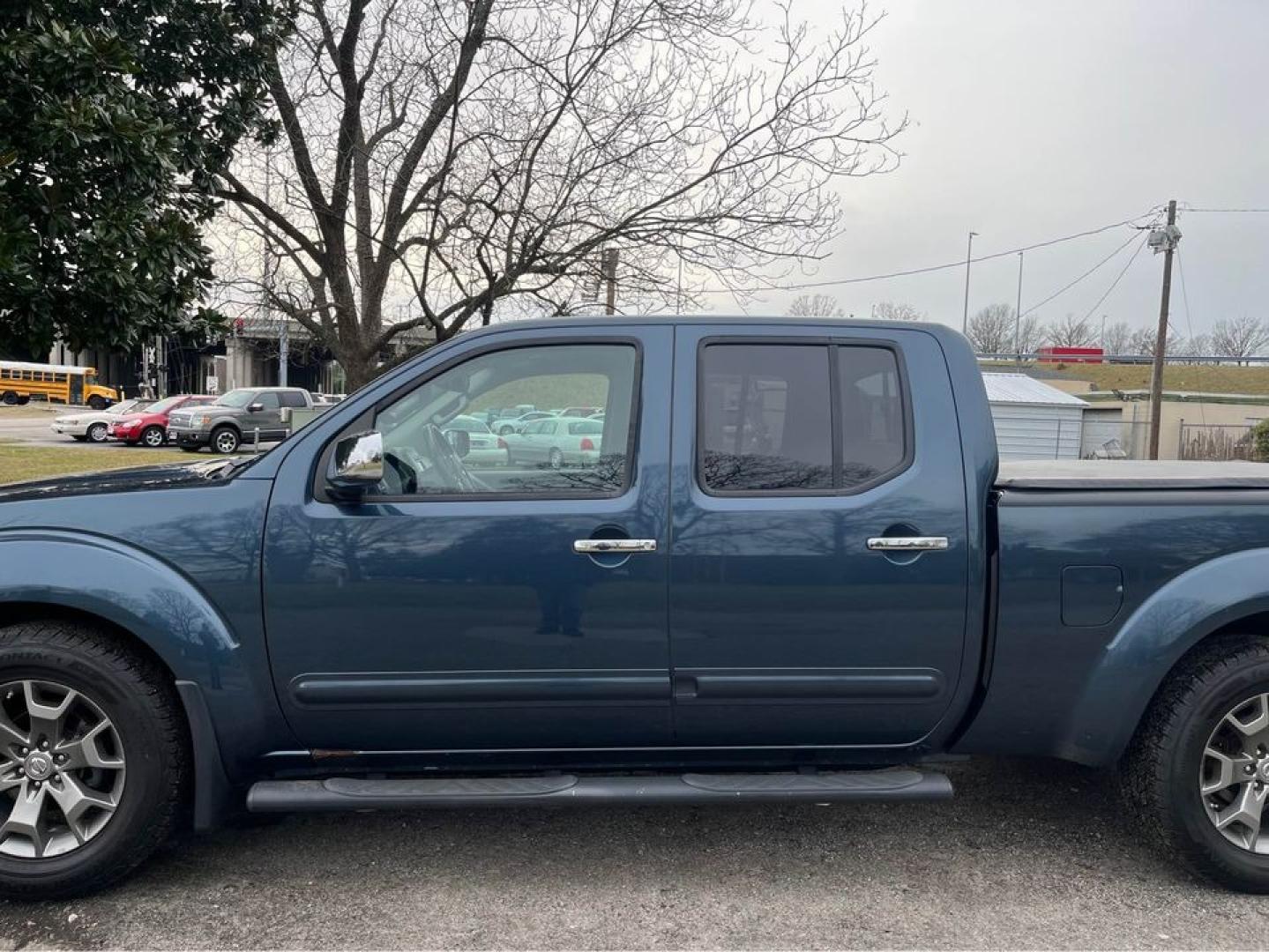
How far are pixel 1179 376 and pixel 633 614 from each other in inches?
2546

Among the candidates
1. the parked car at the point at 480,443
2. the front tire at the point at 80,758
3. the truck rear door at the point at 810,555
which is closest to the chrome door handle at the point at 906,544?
the truck rear door at the point at 810,555

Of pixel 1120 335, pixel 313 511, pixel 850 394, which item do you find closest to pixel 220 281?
pixel 313 511

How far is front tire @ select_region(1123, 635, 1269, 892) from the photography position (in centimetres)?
301

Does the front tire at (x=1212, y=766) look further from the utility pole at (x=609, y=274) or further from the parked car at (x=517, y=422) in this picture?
the utility pole at (x=609, y=274)

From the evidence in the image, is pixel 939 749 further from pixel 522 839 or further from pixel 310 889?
pixel 310 889

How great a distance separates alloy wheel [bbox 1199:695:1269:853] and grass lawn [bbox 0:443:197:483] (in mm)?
13033

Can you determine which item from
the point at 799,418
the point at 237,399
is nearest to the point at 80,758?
the point at 799,418

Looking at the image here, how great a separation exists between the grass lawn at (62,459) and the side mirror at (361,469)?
1146 centimetres

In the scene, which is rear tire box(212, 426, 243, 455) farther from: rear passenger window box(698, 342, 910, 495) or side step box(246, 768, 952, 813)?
rear passenger window box(698, 342, 910, 495)

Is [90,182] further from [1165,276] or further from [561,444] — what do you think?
[1165,276]

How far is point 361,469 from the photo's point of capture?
2.86 m

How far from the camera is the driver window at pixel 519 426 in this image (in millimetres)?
3035

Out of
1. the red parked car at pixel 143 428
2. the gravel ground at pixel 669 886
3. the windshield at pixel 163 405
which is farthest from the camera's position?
the windshield at pixel 163 405

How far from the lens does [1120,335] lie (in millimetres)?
86562
